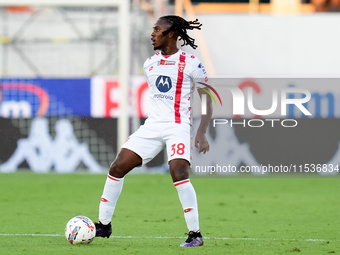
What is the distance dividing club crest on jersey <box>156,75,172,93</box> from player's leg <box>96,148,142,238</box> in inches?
22.8

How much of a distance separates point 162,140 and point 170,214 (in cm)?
274

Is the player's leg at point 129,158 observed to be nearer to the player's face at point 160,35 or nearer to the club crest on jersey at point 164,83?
the club crest on jersey at point 164,83

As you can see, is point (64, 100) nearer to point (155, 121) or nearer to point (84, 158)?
point (84, 158)

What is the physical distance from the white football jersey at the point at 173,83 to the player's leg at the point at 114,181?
367mm

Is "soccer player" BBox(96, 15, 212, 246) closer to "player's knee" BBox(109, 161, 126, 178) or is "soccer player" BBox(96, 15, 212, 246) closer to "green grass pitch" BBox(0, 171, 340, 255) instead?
"player's knee" BBox(109, 161, 126, 178)

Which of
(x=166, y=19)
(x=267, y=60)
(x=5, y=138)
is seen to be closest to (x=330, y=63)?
(x=267, y=60)

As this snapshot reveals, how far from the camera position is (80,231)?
18.1 ft

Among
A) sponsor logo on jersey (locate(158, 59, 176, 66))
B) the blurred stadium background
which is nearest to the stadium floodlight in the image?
the blurred stadium background

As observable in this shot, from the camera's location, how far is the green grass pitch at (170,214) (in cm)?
559

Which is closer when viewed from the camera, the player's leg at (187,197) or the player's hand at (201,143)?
the player's leg at (187,197)

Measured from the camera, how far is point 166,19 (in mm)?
5645

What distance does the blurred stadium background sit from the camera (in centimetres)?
1348

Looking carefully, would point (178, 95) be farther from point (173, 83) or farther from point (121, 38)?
point (121, 38)

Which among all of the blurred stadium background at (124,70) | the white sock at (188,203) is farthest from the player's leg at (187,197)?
the blurred stadium background at (124,70)
